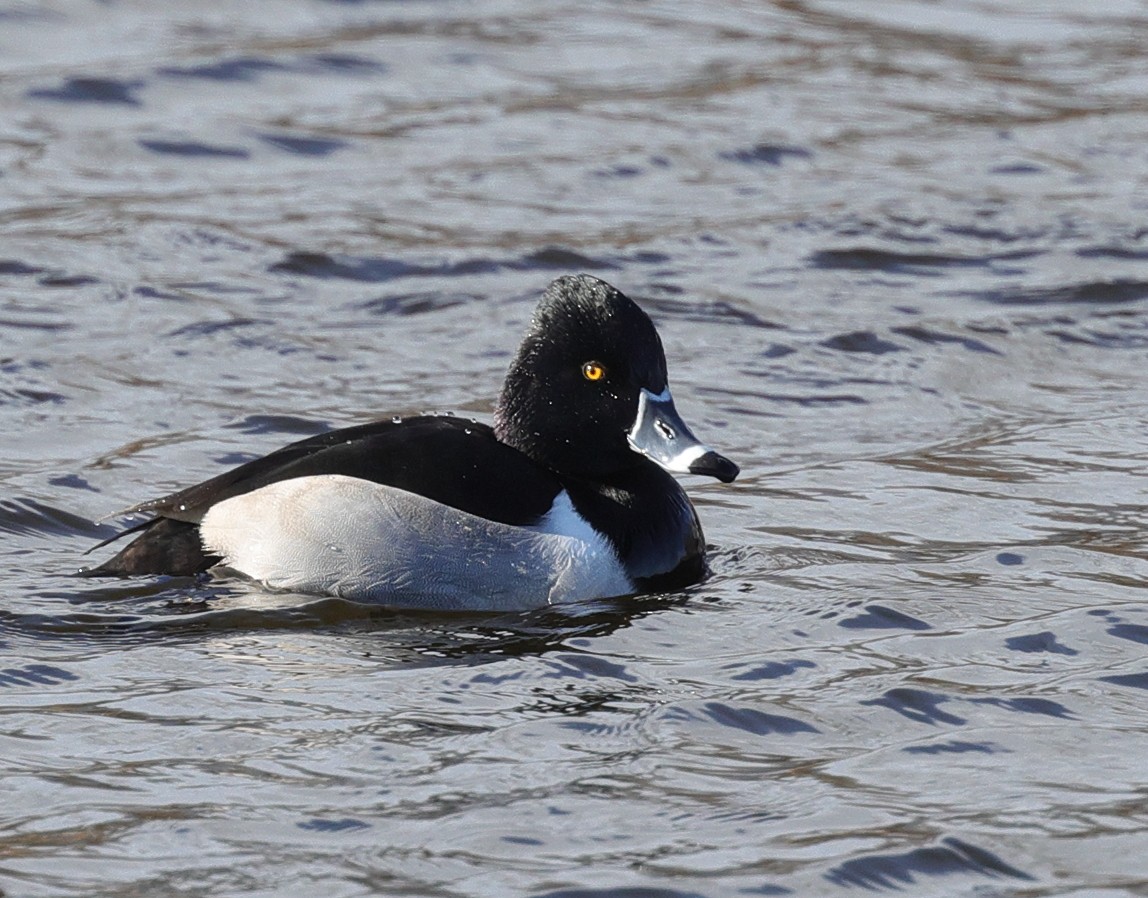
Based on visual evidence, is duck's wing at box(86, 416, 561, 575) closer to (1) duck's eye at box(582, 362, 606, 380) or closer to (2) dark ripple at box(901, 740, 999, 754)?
(1) duck's eye at box(582, 362, 606, 380)

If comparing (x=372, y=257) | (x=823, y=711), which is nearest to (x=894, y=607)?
(x=823, y=711)

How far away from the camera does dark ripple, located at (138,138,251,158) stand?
43.5 feet

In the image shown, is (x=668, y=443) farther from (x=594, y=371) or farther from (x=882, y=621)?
(x=882, y=621)

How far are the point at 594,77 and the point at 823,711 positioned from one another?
33.7 feet

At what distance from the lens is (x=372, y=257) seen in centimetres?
1145

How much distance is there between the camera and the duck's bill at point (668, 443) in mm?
6664

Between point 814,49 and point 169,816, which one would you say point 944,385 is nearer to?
point 169,816

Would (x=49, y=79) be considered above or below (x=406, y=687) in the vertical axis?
above

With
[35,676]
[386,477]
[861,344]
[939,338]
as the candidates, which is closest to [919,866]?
[386,477]

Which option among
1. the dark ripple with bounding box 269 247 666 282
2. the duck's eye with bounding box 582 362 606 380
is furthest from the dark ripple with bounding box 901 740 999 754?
the dark ripple with bounding box 269 247 666 282

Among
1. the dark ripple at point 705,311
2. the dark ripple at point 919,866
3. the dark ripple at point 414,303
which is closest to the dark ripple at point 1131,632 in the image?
the dark ripple at point 919,866

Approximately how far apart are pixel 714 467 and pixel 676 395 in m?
2.76

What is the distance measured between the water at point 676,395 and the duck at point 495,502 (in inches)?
4.4

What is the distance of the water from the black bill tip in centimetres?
40
